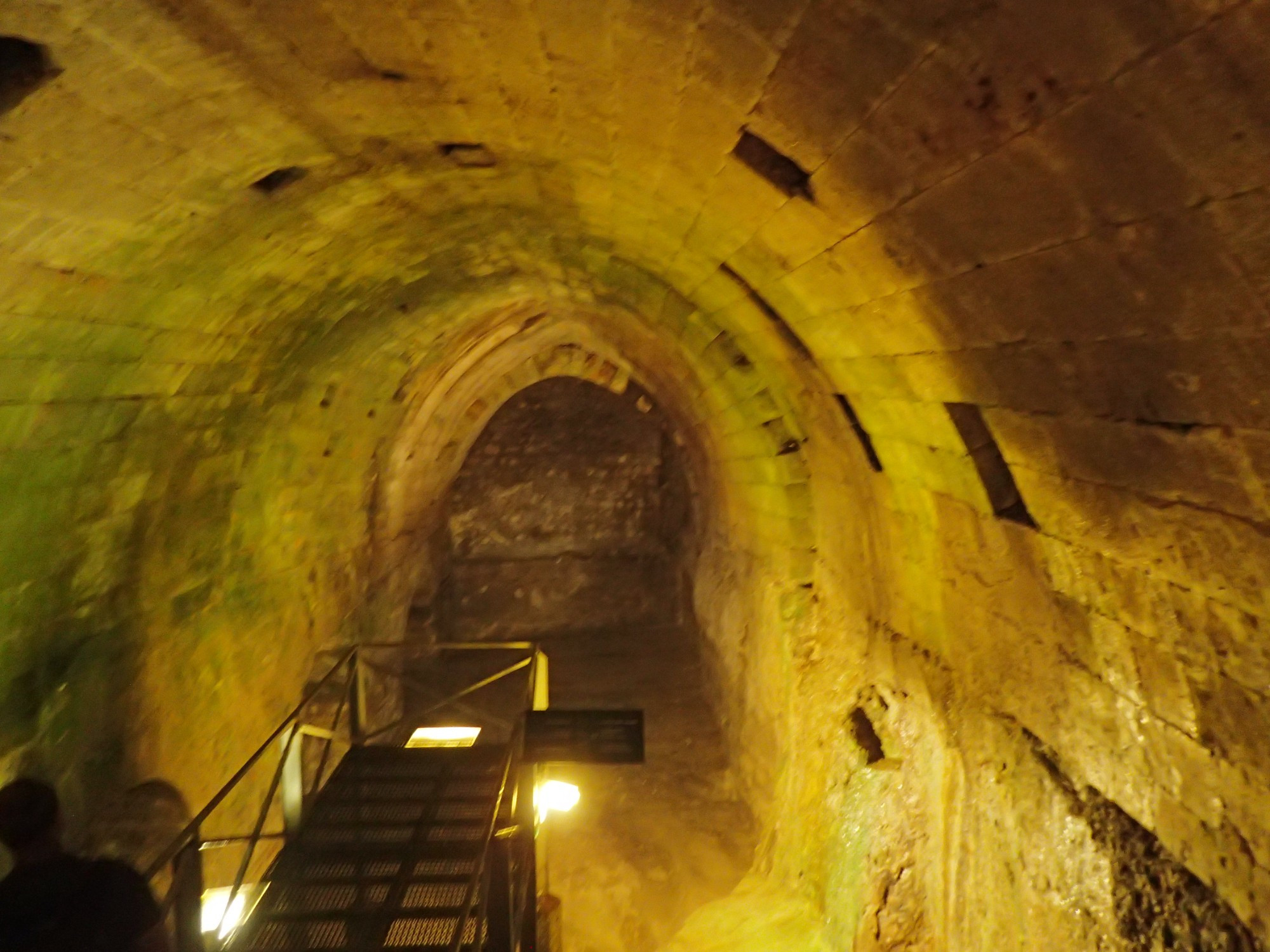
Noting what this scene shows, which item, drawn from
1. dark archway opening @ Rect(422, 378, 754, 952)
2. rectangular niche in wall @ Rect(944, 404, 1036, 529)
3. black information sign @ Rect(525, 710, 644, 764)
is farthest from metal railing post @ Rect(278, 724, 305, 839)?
dark archway opening @ Rect(422, 378, 754, 952)

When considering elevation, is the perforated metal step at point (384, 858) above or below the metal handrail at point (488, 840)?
below

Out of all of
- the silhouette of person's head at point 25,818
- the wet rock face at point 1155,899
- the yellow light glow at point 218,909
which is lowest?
the yellow light glow at point 218,909

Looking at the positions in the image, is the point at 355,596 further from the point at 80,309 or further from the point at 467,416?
the point at 80,309

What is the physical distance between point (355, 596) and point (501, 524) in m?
4.05

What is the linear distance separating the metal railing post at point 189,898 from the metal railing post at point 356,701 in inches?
75.1

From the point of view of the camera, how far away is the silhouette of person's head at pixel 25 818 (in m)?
2.89

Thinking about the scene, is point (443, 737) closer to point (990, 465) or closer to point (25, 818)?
point (25, 818)

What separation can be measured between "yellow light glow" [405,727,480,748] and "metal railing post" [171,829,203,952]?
1912 mm

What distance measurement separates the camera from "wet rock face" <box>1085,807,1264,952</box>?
2262 millimetres

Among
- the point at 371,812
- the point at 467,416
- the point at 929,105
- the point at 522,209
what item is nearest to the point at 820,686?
the point at 371,812

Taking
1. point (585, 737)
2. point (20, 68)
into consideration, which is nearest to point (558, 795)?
point (585, 737)

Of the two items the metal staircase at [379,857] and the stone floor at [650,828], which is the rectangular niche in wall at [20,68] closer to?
the metal staircase at [379,857]

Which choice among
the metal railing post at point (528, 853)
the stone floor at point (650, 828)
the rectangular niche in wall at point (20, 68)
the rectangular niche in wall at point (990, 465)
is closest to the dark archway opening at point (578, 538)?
the stone floor at point (650, 828)

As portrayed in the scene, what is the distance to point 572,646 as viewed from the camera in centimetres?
1188
